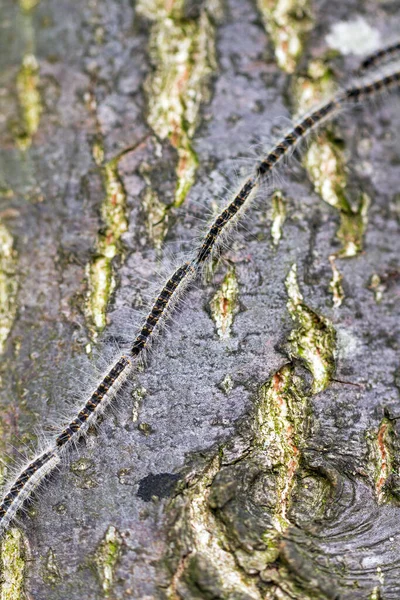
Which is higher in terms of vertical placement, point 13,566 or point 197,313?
point 197,313

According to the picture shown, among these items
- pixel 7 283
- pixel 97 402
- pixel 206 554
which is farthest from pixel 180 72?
pixel 206 554

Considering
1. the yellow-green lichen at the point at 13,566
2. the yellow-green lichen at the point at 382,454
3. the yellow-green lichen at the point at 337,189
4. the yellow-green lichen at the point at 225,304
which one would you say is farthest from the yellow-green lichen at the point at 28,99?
the yellow-green lichen at the point at 382,454

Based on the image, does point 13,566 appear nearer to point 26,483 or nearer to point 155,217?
point 26,483

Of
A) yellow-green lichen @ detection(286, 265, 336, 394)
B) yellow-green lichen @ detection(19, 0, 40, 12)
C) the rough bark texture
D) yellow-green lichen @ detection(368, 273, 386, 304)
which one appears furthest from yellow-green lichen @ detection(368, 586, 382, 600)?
yellow-green lichen @ detection(19, 0, 40, 12)

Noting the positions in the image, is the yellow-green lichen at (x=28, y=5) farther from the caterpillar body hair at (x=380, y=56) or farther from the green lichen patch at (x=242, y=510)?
the green lichen patch at (x=242, y=510)

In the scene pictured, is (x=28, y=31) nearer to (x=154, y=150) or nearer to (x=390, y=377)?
(x=154, y=150)

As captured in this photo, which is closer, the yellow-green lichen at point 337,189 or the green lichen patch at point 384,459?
the green lichen patch at point 384,459

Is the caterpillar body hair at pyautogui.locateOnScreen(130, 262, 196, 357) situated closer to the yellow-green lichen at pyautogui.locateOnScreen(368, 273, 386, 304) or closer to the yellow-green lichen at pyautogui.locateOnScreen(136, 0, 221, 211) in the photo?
the yellow-green lichen at pyautogui.locateOnScreen(136, 0, 221, 211)

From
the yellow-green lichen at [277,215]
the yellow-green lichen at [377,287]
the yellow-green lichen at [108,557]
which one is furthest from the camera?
the yellow-green lichen at [277,215]
